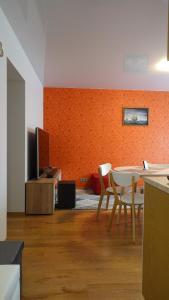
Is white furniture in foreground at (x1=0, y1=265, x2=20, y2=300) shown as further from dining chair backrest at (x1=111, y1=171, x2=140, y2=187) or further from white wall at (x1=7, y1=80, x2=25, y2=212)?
white wall at (x1=7, y1=80, x2=25, y2=212)

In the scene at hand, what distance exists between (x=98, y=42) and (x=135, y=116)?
2.32 m

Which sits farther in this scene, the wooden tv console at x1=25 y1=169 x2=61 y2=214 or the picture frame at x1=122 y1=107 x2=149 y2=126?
the picture frame at x1=122 y1=107 x2=149 y2=126

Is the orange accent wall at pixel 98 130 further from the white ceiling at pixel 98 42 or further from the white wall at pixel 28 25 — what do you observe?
the white wall at pixel 28 25

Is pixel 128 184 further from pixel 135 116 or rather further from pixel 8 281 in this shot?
pixel 135 116

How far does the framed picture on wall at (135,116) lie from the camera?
5820mm

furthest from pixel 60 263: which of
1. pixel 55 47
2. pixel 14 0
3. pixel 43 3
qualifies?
pixel 55 47

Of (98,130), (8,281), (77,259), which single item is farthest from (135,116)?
(8,281)

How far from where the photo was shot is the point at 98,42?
4012 millimetres

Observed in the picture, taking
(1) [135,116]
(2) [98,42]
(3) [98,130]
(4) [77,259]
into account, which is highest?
(2) [98,42]

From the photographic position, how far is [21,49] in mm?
3117

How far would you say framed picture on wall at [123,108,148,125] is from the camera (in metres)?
5.82

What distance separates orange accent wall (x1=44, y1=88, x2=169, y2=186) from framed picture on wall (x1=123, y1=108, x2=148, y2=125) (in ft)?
0.34

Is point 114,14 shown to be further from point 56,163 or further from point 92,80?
point 56,163

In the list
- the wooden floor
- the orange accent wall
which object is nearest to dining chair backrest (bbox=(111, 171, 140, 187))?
the wooden floor
